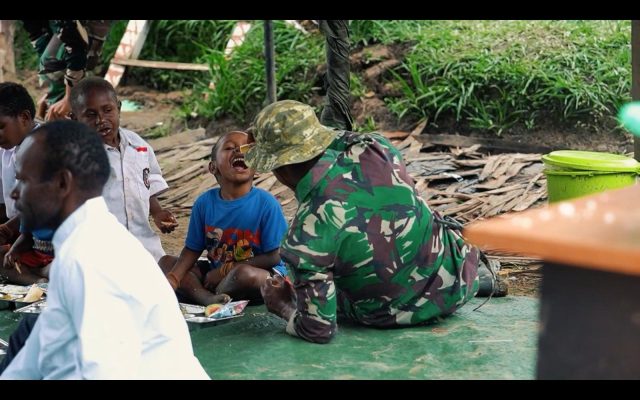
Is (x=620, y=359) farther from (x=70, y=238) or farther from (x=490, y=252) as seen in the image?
(x=490, y=252)

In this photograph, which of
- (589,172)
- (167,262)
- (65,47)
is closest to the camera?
(167,262)

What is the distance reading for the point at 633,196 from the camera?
7.31 ft

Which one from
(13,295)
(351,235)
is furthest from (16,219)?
(351,235)

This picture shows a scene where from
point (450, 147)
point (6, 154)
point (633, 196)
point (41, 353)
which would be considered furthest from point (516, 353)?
point (450, 147)

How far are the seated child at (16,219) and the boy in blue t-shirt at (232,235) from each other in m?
0.83

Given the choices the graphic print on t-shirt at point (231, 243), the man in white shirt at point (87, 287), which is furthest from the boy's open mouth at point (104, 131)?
the man in white shirt at point (87, 287)

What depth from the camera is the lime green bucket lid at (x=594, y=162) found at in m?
5.05

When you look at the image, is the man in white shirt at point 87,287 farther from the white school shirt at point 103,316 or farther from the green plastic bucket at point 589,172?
the green plastic bucket at point 589,172

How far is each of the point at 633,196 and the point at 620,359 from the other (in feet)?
1.37

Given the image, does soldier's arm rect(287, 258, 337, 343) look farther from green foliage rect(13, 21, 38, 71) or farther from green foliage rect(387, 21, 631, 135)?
green foliage rect(13, 21, 38, 71)

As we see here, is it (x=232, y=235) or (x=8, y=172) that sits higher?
(x=8, y=172)

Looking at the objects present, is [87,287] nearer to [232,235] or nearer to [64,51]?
[232,235]

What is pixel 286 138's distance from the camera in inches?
148

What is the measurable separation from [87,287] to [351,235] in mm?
1443
